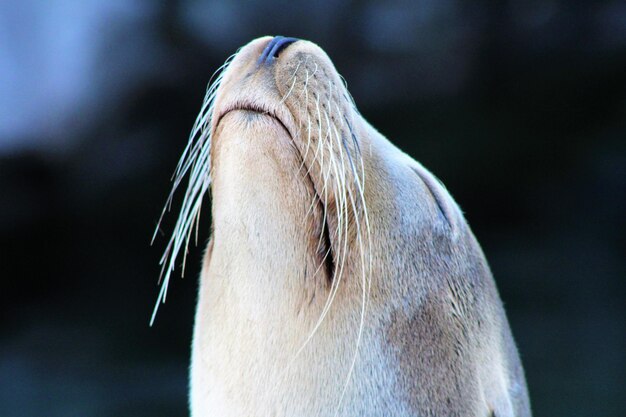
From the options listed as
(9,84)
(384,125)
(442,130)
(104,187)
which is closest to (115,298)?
(104,187)

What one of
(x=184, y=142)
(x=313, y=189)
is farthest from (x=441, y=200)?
(x=184, y=142)

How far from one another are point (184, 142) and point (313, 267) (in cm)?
253

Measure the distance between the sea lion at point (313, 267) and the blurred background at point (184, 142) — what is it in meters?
2.37

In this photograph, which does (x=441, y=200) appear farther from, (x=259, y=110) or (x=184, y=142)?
(x=184, y=142)

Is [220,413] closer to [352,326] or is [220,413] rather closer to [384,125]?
[352,326]

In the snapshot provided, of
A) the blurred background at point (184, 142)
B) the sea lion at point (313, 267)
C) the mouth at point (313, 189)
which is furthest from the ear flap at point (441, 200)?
the blurred background at point (184, 142)

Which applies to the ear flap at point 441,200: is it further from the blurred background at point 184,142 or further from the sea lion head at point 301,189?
the blurred background at point 184,142

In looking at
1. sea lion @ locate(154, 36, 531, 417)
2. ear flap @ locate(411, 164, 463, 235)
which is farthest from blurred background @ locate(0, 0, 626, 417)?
sea lion @ locate(154, 36, 531, 417)

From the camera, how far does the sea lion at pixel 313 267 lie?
1443 mm

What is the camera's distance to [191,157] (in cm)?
170

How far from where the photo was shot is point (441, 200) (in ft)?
5.68

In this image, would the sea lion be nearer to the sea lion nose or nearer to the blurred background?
the sea lion nose

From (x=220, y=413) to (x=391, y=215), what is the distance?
0.56 metres

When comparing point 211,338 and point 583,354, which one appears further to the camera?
point 583,354
